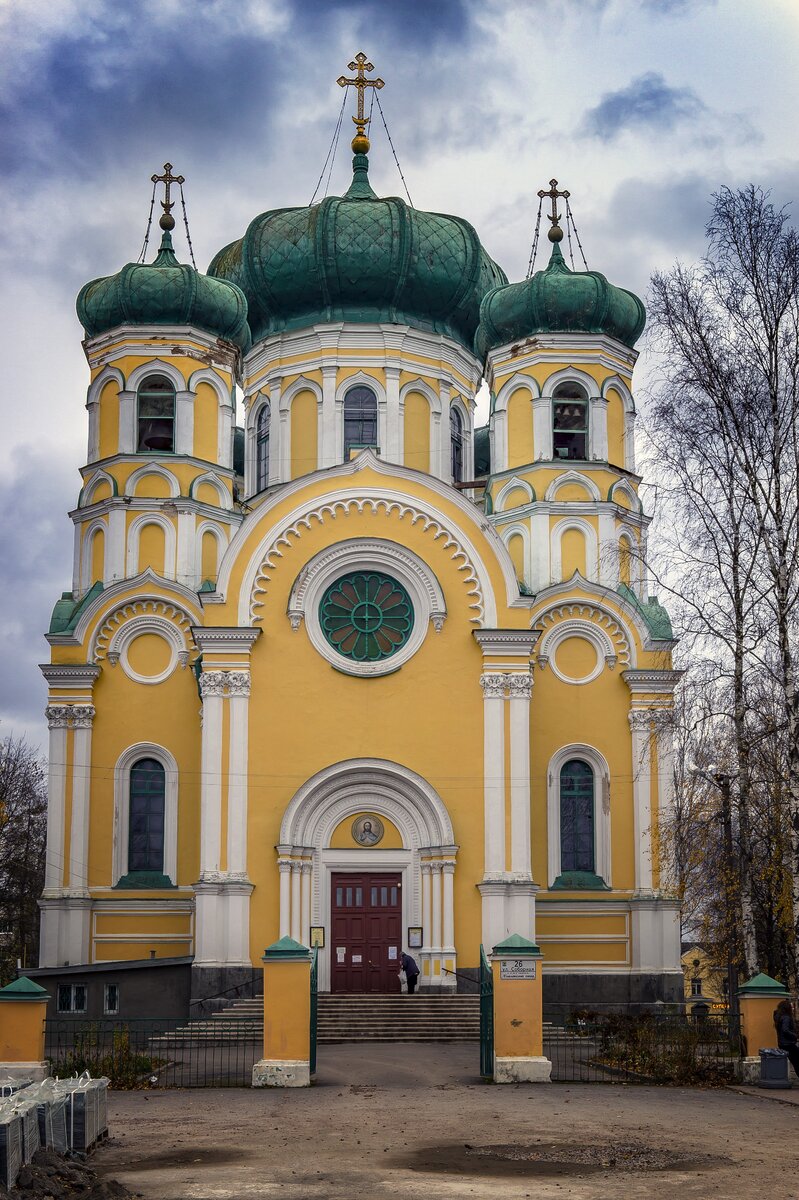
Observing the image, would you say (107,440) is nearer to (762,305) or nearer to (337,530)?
(337,530)

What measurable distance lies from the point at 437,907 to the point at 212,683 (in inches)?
218

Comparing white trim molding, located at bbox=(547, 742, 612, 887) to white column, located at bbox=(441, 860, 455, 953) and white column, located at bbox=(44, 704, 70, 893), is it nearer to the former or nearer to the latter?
white column, located at bbox=(441, 860, 455, 953)

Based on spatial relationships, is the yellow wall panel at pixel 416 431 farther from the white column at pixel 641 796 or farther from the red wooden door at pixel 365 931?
the red wooden door at pixel 365 931

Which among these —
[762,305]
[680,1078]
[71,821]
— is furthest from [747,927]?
[71,821]

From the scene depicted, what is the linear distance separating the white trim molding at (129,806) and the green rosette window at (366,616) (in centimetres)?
428

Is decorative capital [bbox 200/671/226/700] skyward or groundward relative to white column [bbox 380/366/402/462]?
groundward

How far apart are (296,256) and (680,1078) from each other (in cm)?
2046

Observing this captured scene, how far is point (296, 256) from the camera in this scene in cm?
3403

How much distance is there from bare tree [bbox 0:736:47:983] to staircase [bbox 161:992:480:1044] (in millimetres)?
→ 18100

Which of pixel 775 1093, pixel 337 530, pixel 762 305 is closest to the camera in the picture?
pixel 775 1093

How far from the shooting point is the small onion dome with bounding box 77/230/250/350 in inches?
1291

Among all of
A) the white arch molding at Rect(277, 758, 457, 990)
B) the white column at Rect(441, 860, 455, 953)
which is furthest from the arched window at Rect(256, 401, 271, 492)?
the white column at Rect(441, 860, 455, 953)

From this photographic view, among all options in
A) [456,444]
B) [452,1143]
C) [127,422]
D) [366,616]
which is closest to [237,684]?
[366,616]

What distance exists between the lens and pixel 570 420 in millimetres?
32562
